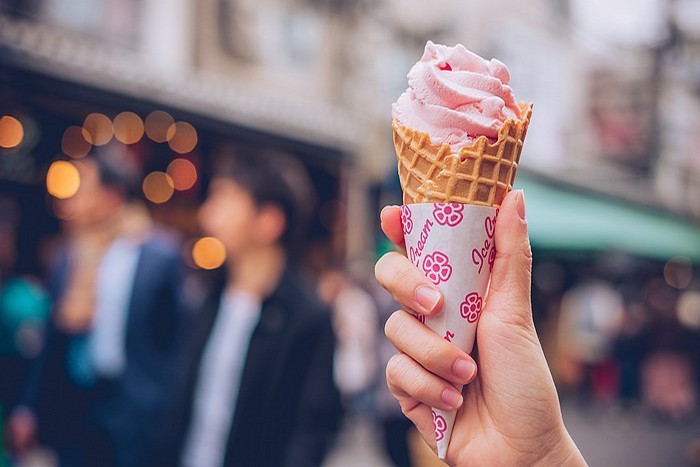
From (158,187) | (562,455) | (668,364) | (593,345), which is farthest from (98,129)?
(668,364)

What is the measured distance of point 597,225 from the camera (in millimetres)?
13508

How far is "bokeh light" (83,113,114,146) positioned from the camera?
28.1 ft

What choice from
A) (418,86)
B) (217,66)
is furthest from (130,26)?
(418,86)

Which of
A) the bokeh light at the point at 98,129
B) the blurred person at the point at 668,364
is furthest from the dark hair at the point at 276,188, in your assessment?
the blurred person at the point at 668,364

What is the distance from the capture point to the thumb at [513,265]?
145 centimetres

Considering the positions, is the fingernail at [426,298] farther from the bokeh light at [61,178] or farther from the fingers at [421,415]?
the bokeh light at [61,178]

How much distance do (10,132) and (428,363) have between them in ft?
26.8

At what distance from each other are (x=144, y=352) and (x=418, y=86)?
105 inches

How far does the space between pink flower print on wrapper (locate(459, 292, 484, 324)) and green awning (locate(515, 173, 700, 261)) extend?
31.1ft

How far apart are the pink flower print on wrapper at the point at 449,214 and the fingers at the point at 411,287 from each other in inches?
5.6

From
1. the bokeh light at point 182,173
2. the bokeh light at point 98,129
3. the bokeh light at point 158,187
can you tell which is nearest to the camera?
the bokeh light at point 98,129

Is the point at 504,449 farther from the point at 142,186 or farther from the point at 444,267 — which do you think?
the point at 142,186

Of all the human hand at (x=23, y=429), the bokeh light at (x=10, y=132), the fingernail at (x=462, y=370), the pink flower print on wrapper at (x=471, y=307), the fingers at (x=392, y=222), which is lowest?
the human hand at (x=23, y=429)

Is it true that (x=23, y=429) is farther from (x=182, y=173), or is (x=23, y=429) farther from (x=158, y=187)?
(x=182, y=173)
